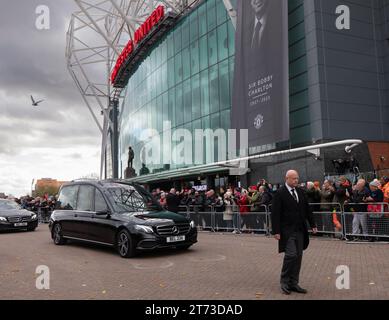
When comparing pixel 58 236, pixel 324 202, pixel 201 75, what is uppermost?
pixel 201 75

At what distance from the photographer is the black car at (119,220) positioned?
31.3ft

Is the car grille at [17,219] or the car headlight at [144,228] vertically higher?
the car headlight at [144,228]

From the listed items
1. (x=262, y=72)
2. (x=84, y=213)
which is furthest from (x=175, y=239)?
(x=262, y=72)

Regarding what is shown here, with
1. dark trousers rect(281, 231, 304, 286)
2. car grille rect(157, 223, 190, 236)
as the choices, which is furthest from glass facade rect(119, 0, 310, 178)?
dark trousers rect(281, 231, 304, 286)

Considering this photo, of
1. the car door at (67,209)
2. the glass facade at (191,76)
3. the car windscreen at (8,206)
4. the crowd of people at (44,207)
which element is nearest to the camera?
the car door at (67,209)

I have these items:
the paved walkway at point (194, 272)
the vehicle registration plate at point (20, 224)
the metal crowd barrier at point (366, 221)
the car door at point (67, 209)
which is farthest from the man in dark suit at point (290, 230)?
the vehicle registration plate at point (20, 224)

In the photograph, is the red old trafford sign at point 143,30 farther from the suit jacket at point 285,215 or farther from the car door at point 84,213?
the suit jacket at point 285,215

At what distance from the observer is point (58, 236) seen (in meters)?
12.7

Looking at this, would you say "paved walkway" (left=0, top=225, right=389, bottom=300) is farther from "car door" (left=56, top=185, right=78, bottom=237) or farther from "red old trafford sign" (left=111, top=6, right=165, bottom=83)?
"red old trafford sign" (left=111, top=6, right=165, bottom=83)

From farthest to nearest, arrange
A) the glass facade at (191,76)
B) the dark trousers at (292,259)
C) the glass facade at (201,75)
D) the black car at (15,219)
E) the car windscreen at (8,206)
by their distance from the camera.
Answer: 1. the glass facade at (191,76)
2. the glass facade at (201,75)
3. the car windscreen at (8,206)
4. the black car at (15,219)
5. the dark trousers at (292,259)

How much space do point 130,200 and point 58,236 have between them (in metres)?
3.35

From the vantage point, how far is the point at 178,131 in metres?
34.0

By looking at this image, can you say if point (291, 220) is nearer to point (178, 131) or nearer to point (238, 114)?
point (238, 114)

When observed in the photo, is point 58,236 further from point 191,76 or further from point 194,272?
point 191,76
